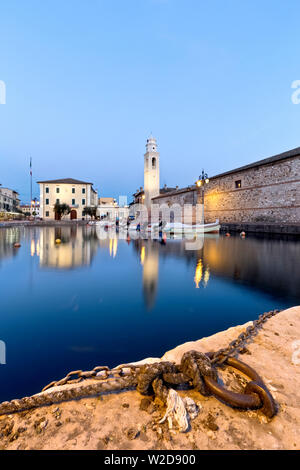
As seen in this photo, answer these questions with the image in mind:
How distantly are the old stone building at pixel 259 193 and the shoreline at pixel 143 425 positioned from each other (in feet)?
71.5

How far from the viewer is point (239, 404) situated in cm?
171

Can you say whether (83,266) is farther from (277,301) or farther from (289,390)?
(289,390)

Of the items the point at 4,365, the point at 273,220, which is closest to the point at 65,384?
the point at 4,365

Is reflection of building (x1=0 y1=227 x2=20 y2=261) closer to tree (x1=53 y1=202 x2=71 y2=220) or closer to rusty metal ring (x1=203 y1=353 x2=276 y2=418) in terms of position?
rusty metal ring (x1=203 y1=353 x2=276 y2=418)

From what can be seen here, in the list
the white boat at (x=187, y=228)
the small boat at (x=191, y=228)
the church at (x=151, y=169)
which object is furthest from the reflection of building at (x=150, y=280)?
the church at (x=151, y=169)

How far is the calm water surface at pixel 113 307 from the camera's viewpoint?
2.85 m

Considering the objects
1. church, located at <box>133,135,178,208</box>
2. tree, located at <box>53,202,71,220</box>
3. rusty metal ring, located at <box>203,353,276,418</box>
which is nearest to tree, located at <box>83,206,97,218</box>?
tree, located at <box>53,202,71,220</box>

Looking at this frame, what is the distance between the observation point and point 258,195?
74.7ft

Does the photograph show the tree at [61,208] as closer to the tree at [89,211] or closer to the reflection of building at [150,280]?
the tree at [89,211]

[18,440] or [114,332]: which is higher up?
[18,440]

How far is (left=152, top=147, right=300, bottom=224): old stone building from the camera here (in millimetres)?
19391

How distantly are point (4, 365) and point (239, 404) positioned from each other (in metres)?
2.93

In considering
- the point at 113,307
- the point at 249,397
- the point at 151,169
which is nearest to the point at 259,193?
the point at 113,307

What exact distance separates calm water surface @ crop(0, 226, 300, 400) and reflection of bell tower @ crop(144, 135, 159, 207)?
38.9 metres
